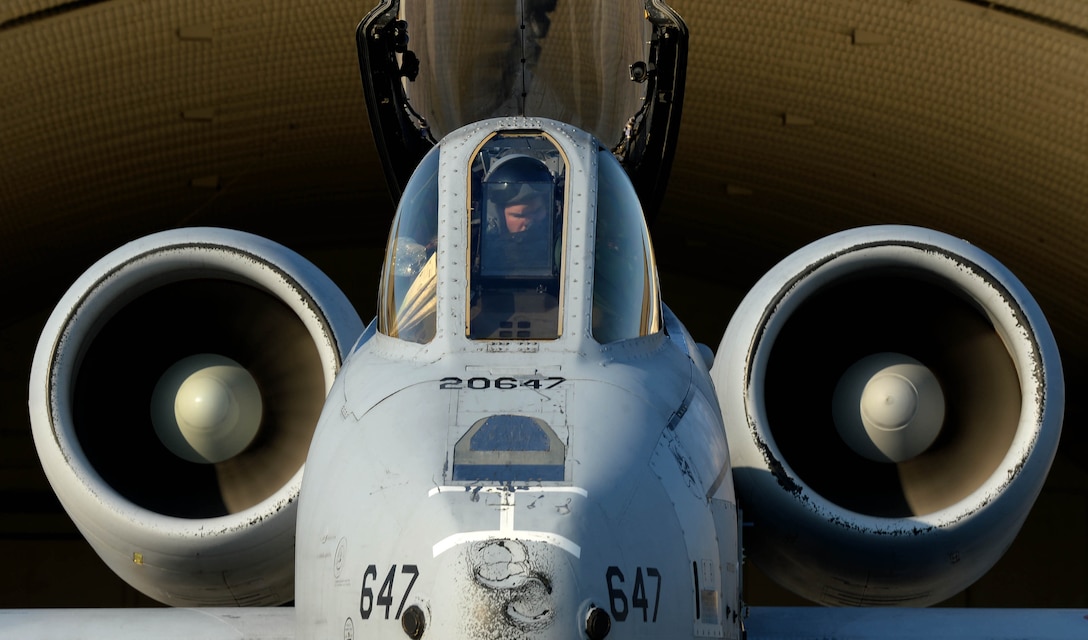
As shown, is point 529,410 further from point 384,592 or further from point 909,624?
point 909,624

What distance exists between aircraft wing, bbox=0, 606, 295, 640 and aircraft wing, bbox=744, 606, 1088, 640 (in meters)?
1.49

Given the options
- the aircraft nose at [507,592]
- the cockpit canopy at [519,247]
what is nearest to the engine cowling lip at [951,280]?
the cockpit canopy at [519,247]

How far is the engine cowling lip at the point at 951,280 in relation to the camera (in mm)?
4965

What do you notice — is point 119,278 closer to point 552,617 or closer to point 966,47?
point 552,617

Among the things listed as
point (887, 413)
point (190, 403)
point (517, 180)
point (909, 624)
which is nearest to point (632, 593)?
point (517, 180)

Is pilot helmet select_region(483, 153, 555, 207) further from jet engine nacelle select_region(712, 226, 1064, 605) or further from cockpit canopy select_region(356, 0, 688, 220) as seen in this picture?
cockpit canopy select_region(356, 0, 688, 220)

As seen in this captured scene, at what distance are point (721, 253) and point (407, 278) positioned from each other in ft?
20.6

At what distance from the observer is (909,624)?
4.57 meters

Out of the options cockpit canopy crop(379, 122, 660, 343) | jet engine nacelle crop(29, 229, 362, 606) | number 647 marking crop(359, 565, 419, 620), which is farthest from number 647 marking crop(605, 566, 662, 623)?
jet engine nacelle crop(29, 229, 362, 606)

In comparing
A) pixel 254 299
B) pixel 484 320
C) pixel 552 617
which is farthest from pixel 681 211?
pixel 552 617

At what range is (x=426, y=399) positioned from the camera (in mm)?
3717

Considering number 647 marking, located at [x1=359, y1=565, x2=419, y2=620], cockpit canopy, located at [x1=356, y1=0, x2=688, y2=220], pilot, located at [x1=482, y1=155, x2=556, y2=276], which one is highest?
cockpit canopy, located at [x1=356, y1=0, x2=688, y2=220]

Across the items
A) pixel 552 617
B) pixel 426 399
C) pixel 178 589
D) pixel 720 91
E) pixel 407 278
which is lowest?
pixel 178 589

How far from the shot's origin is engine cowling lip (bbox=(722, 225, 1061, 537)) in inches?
195
